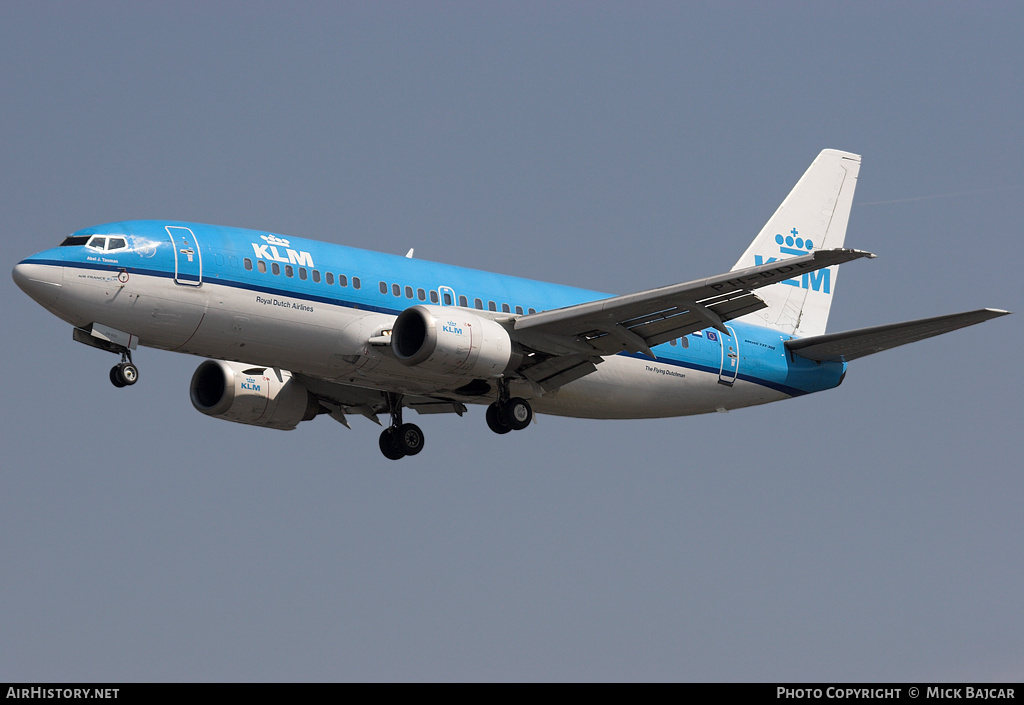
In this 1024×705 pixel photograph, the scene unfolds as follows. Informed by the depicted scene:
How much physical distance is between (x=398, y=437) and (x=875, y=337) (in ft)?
44.1

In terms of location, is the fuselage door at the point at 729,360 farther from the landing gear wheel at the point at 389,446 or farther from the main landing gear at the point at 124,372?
the main landing gear at the point at 124,372

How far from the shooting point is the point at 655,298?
1357 inches

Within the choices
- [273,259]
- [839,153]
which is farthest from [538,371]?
[839,153]

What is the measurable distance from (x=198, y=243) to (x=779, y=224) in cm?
2064

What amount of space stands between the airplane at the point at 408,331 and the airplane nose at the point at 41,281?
0.03 m

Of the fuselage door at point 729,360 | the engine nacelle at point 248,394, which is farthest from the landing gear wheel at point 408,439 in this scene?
the fuselage door at point 729,360

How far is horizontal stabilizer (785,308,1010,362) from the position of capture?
1361 inches

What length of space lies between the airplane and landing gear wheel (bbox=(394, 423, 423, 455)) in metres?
0.04

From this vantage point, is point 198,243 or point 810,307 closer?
point 198,243

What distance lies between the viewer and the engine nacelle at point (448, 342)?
34.2 meters
